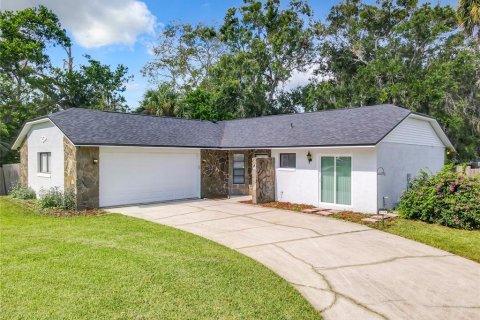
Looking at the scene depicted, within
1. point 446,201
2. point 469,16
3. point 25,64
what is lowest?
point 446,201

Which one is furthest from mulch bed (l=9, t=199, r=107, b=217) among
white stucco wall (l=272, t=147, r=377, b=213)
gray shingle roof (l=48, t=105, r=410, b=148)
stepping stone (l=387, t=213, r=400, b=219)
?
stepping stone (l=387, t=213, r=400, b=219)

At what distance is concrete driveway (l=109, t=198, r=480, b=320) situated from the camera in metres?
4.70

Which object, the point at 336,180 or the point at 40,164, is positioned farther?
the point at 40,164

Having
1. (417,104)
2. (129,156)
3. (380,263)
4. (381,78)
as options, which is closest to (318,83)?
(381,78)

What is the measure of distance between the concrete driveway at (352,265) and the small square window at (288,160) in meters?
3.86

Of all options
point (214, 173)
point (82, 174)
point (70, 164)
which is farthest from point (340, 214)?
point (70, 164)

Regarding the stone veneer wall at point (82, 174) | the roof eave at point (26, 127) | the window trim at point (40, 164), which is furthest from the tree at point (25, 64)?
the stone veneer wall at point (82, 174)

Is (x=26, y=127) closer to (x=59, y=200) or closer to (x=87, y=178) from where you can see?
(x=59, y=200)

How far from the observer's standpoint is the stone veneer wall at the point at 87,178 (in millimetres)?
12719

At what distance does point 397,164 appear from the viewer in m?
13.0

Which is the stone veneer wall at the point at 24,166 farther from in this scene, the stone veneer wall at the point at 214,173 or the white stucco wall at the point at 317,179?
the white stucco wall at the point at 317,179

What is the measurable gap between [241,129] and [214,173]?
3.30m

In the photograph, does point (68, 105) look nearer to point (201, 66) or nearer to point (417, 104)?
point (201, 66)

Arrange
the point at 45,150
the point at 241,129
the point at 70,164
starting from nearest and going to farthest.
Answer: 1. the point at 70,164
2. the point at 45,150
3. the point at 241,129
